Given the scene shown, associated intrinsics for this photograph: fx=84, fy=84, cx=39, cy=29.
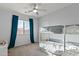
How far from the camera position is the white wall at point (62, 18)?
Result: 3.64 feet

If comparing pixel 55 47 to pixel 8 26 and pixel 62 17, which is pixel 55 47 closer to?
pixel 62 17

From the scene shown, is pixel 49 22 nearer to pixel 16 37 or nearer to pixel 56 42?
pixel 56 42

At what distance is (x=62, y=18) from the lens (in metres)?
1.16

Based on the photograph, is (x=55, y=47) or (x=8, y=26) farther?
(x=55, y=47)

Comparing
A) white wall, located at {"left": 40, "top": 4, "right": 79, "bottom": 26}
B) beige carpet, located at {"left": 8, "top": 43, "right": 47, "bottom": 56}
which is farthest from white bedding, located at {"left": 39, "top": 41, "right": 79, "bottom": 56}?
white wall, located at {"left": 40, "top": 4, "right": 79, "bottom": 26}

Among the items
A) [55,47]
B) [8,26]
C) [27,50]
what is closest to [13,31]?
[8,26]

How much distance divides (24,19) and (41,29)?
0.28 metres

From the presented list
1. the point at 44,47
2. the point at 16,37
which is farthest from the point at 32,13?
the point at 44,47

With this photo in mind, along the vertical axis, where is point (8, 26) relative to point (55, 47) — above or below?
above

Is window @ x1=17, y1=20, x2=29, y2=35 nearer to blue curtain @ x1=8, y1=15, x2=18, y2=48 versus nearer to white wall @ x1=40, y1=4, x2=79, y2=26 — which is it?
blue curtain @ x1=8, y1=15, x2=18, y2=48

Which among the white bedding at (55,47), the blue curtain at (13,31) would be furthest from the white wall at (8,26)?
the white bedding at (55,47)

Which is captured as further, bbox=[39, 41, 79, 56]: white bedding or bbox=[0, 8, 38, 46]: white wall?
bbox=[39, 41, 79, 56]: white bedding

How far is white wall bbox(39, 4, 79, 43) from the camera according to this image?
3.64 ft

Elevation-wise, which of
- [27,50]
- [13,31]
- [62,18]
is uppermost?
[62,18]
